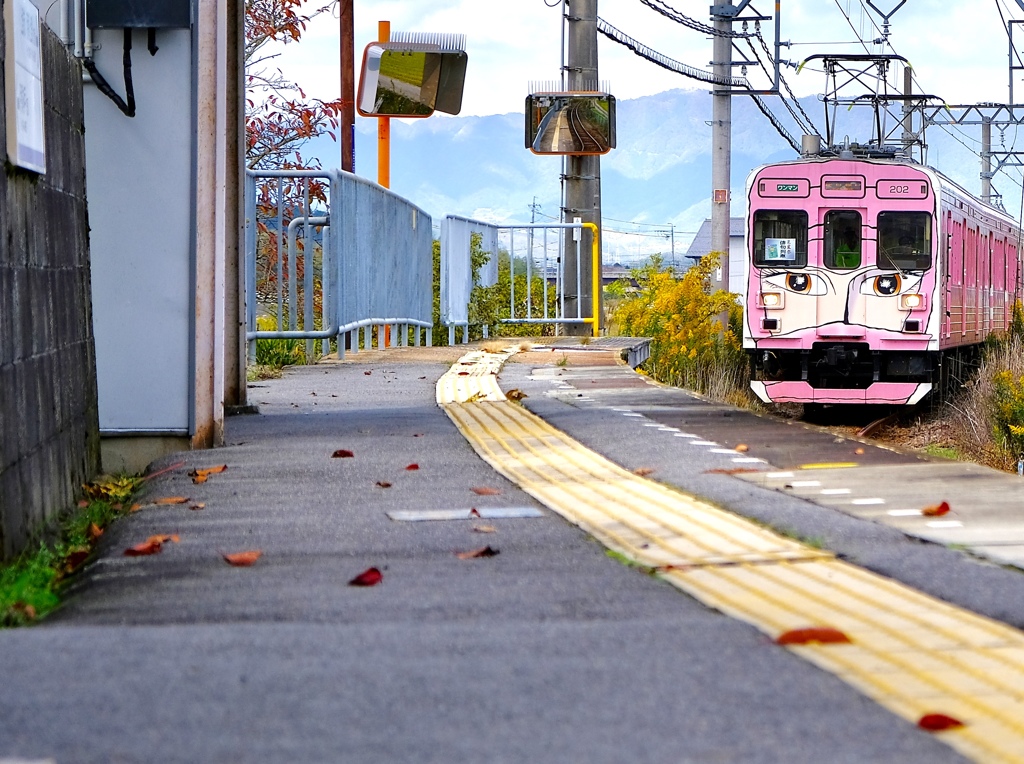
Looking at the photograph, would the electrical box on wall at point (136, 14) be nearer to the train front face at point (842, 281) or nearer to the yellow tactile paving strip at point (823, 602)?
the yellow tactile paving strip at point (823, 602)

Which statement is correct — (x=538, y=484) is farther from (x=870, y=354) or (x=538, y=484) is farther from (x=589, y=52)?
(x=589, y=52)

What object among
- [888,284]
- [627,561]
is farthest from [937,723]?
[888,284]

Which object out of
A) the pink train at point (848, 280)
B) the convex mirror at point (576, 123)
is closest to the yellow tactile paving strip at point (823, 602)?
the pink train at point (848, 280)

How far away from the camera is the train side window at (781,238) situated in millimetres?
16922

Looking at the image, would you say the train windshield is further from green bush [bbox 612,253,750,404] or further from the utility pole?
the utility pole

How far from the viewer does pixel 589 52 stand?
Result: 2486 centimetres

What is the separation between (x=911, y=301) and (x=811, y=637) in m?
13.2

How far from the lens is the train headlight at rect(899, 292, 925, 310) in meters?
16.4

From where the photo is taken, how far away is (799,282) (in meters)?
16.9

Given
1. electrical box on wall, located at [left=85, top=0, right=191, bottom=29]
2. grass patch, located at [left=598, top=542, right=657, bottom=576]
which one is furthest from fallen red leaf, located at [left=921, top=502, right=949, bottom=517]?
electrical box on wall, located at [left=85, top=0, right=191, bottom=29]

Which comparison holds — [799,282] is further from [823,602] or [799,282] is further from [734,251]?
[734,251]

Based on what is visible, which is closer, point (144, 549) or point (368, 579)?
point (368, 579)

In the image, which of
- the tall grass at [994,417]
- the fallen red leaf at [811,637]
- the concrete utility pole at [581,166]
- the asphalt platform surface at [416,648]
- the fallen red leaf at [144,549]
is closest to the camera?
the asphalt platform surface at [416,648]

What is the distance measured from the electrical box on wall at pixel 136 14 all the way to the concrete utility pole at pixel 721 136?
18.5 m
